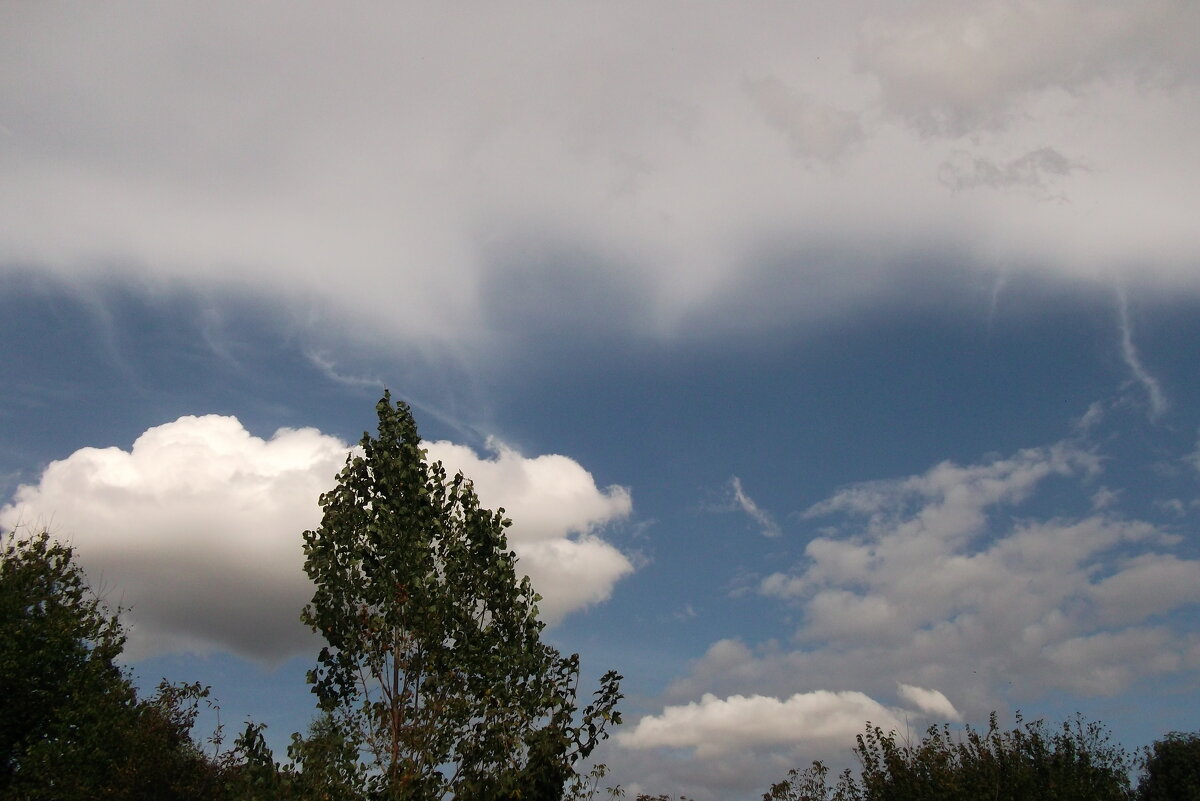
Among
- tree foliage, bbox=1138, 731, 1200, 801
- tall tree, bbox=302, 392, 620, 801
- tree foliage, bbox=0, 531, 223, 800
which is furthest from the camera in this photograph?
tree foliage, bbox=1138, 731, 1200, 801

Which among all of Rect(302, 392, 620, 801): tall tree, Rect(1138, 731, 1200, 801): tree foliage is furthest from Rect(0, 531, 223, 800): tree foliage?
Rect(1138, 731, 1200, 801): tree foliage

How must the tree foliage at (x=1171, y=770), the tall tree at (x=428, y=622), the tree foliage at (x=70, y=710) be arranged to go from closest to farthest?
the tall tree at (x=428, y=622) → the tree foliage at (x=70, y=710) → the tree foliage at (x=1171, y=770)

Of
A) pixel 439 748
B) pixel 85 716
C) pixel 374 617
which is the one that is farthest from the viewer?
pixel 85 716

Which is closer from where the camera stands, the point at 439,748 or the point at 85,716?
the point at 439,748

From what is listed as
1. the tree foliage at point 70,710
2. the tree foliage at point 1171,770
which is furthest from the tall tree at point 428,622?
the tree foliage at point 1171,770

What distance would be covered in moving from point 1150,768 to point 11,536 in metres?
75.7

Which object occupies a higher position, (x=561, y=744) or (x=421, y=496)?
(x=421, y=496)

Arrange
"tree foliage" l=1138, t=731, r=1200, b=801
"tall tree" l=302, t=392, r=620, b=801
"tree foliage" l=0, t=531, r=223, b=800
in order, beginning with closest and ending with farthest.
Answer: "tall tree" l=302, t=392, r=620, b=801 → "tree foliage" l=0, t=531, r=223, b=800 → "tree foliage" l=1138, t=731, r=1200, b=801

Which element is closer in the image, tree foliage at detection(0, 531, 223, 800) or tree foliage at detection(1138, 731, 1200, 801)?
tree foliage at detection(0, 531, 223, 800)

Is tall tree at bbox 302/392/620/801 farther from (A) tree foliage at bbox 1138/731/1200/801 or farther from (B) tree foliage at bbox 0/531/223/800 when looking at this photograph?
(A) tree foliage at bbox 1138/731/1200/801

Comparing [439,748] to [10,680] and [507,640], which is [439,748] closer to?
[507,640]

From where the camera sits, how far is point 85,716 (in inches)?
1342

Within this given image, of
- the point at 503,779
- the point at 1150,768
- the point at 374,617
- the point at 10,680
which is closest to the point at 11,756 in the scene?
the point at 10,680

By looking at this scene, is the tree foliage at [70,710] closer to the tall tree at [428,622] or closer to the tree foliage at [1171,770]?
the tall tree at [428,622]
